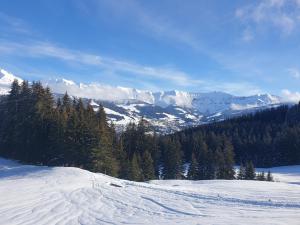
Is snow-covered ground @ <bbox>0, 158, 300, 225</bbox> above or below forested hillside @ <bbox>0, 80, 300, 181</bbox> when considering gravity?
below

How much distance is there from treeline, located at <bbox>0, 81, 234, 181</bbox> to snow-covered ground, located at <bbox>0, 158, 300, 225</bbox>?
21116 mm

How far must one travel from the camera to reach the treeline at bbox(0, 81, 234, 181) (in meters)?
59.2

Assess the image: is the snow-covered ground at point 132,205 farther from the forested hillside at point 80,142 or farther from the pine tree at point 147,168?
the pine tree at point 147,168

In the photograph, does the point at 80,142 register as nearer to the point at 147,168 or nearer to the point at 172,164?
the point at 147,168

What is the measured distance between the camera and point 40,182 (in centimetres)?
3884

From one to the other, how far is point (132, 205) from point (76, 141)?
109ft

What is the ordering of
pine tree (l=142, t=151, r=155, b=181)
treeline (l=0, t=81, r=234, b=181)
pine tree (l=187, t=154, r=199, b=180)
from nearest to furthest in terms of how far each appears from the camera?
1. treeline (l=0, t=81, r=234, b=181)
2. pine tree (l=142, t=151, r=155, b=181)
3. pine tree (l=187, t=154, r=199, b=180)

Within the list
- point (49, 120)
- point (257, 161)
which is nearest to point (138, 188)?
point (49, 120)

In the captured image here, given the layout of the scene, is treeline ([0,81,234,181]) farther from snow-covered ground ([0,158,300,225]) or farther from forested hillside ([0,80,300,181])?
snow-covered ground ([0,158,300,225])

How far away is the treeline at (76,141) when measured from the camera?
59.2 meters

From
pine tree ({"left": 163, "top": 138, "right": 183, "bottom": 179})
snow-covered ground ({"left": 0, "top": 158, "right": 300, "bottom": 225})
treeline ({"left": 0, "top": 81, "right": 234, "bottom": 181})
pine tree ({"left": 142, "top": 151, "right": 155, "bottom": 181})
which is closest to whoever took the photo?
snow-covered ground ({"left": 0, "top": 158, "right": 300, "bottom": 225})

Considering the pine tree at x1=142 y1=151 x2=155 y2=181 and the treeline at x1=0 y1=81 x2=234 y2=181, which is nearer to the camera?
the treeline at x1=0 y1=81 x2=234 y2=181

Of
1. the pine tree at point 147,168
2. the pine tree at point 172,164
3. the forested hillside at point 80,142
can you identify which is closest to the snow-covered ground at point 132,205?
the forested hillside at point 80,142

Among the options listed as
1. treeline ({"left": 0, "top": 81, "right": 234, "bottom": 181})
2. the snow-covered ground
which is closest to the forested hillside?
treeline ({"left": 0, "top": 81, "right": 234, "bottom": 181})
